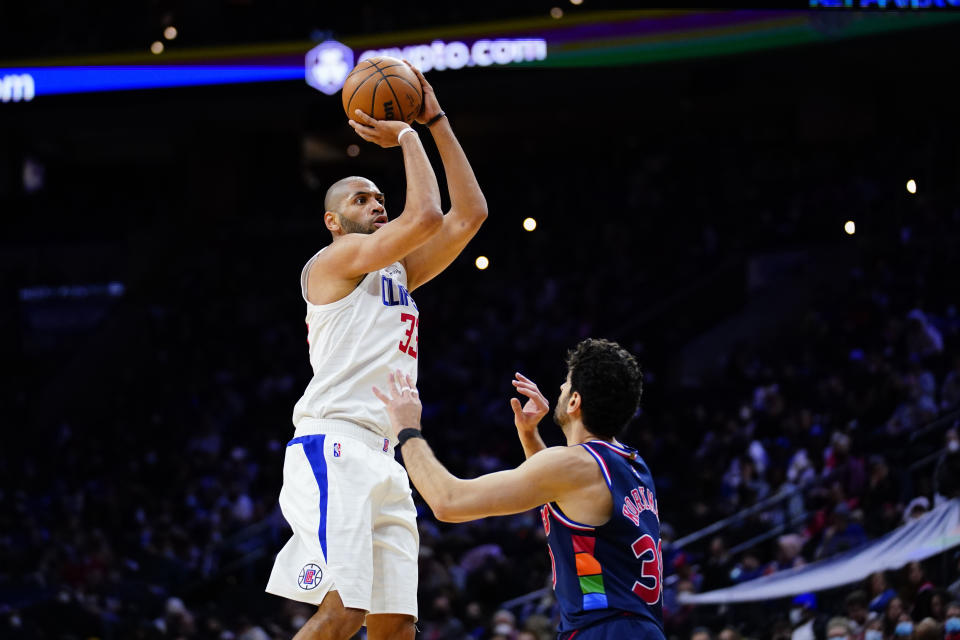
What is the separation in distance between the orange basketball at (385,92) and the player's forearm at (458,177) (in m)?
0.13

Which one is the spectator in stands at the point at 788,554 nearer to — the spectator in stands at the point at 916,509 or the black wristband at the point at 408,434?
the spectator in stands at the point at 916,509

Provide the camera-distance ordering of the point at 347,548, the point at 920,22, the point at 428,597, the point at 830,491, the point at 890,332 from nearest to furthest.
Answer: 1. the point at 347,548
2. the point at 830,491
3. the point at 428,597
4. the point at 890,332
5. the point at 920,22

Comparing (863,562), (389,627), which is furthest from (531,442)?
(863,562)

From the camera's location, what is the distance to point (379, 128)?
420 centimetres

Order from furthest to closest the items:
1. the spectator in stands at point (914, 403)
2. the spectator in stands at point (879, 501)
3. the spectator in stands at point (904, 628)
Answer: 1. the spectator in stands at point (914, 403)
2. the spectator in stands at point (879, 501)
3. the spectator in stands at point (904, 628)

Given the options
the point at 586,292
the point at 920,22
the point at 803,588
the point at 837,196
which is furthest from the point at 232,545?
the point at 920,22

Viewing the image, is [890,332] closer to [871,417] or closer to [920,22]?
[871,417]

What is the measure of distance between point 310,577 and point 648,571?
1228 mm

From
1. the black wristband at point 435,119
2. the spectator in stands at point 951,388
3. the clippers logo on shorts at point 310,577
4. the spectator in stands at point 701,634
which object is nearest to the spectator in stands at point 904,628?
the spectator in stands at point 701,634

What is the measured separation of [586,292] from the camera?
51.2 feet

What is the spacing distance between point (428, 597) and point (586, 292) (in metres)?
7.01

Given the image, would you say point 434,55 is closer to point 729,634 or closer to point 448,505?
point 729,634

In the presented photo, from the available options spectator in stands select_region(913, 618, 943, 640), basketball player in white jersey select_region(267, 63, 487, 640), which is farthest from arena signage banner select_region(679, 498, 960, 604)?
basketball player in white jersey select_region(267, 63, 487, 640)

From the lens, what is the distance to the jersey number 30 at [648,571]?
351cm
